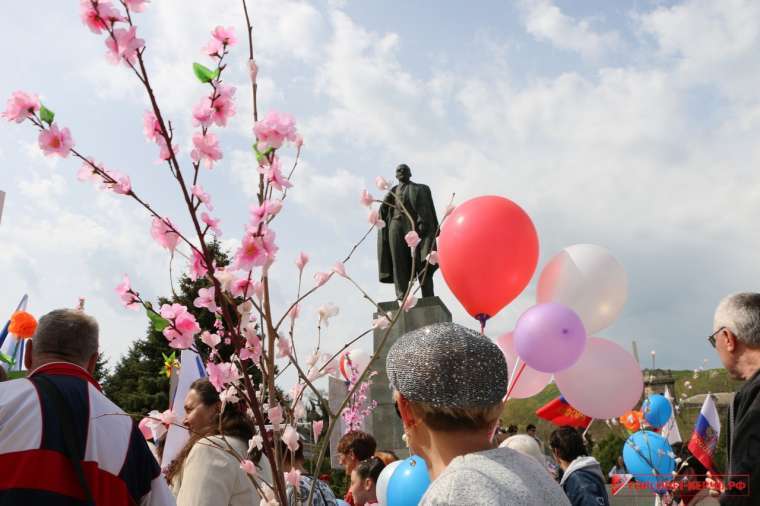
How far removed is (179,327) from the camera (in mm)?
1668

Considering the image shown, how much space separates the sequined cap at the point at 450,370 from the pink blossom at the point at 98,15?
38.6 inches

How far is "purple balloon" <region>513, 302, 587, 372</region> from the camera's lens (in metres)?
3.77

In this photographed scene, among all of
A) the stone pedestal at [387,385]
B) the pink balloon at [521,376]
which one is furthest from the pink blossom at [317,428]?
the stone pedestal at [387,385]

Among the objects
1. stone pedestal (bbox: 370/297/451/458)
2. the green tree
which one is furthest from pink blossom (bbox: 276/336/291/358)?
the green tree

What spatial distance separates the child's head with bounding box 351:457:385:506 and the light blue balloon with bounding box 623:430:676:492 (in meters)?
3.14

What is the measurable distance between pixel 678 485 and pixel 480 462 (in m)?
5.02

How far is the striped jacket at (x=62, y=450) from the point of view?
1.84 metres

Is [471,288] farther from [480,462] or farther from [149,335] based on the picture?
[149,335]

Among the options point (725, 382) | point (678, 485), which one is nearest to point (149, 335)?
point (678, 485)

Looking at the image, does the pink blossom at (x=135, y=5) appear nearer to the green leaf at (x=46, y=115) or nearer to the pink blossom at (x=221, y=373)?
the green leaf at (x=46, y=115)

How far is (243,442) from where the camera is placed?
2691 millimetres

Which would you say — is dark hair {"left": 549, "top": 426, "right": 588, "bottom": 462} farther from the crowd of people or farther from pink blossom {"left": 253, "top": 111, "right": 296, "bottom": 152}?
pink blossom {"left": 253, "top": 111, "right": 296, "bottom": 152}

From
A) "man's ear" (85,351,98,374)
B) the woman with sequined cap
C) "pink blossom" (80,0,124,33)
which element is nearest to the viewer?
the woman with sequined cap

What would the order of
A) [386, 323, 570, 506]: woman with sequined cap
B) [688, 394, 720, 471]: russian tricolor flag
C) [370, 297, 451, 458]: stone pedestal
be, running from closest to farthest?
1. [386, 323, 570, 506]: woman with sequined cap
2. [688, 394, 720, 471]: russian tricolor flag
3. [370, 297, 451, 458]: stone pedestal
